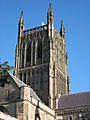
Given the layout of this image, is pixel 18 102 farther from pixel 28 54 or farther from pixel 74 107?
pixel 28 54

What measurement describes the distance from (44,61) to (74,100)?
971 cm

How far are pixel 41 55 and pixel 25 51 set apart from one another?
3894 mm

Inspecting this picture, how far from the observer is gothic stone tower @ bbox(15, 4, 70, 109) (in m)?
58.1

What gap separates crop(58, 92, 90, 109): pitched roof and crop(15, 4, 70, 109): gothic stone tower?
120 centimetres

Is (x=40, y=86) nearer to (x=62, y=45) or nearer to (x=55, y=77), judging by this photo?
(x=55, y=77)

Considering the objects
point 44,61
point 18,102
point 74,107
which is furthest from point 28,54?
point 18,102

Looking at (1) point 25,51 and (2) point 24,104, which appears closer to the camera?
(2) point 24,104

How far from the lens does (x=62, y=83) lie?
206 ft

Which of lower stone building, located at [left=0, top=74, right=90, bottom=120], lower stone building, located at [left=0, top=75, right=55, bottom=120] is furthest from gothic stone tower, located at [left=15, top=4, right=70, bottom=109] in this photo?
lower stone building, located at [left=0, top=75, right=55, bottom=120]

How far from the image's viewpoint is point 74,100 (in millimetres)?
55906

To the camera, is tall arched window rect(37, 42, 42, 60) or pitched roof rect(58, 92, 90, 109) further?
tall arched window rect(37, 42, 42, 60)

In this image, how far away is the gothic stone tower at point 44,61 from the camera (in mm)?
58125

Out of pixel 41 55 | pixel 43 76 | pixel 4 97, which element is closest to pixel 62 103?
pixel 43 76

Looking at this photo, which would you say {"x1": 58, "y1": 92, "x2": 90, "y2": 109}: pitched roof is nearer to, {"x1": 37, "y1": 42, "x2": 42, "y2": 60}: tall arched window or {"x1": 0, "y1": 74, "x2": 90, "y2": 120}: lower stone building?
{"x1": 0, "y1": 74, "x2": 90, "y2": 120}: lower stone building
